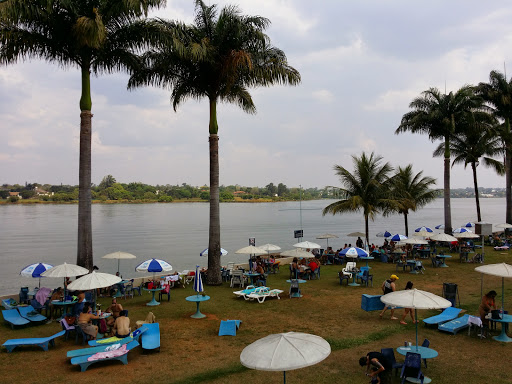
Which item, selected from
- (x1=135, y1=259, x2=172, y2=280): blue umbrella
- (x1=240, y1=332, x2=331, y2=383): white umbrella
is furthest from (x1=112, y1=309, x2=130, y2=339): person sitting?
(x1=240, y1=332, x2=331, y2=383): white umbrella

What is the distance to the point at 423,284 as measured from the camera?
18.2 m

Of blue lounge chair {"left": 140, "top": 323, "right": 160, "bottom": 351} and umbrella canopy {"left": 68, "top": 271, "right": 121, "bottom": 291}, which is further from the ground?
umbrella canopy {"left": 68, "top": 271, "right": 121, "bottom": 291}

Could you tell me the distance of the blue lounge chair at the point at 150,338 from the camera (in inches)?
396

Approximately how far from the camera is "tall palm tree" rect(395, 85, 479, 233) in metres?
32.0

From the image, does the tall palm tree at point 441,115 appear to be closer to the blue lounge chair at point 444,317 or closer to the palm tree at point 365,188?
the palm tree at point 365,188

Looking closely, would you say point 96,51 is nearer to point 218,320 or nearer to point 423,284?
point 218,320

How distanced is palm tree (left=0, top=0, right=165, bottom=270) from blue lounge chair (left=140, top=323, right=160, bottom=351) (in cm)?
678

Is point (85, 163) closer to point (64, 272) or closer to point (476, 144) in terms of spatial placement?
point (64, 272)

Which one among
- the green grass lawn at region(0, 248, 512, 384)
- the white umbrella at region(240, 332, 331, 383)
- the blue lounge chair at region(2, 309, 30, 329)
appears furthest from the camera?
the blue lounge chair at region(2, 309, 30, 329)

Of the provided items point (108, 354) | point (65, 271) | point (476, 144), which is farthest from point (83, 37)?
point (476, 144)

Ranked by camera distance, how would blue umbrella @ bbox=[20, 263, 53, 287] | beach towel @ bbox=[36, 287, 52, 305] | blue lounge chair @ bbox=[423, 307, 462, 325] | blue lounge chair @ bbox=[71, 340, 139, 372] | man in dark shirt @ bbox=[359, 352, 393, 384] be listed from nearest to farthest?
man in dark shirt @ bbox=[359, 352, 393, 384]
blue lounge chair @ bbox=[71, 340, 139, 372]
blue lounge chair @ bbox=[423, 307, 462, 325]
beach towel @ bbox=[36, 287, 52, 305]
blue umbrella @ bbox=[20, 263, 53, 287]

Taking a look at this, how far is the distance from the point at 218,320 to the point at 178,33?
12668mm

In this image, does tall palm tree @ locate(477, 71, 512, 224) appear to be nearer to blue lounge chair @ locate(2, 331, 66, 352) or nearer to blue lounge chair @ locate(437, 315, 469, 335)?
blue lounge chair @ locate(437, 315, 469, 335)

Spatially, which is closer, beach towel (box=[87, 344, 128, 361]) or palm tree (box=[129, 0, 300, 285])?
beach towel (box=[87, 344, 128, 361])
